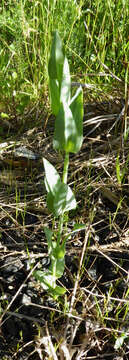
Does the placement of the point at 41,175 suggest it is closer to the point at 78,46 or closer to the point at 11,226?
the point at 11,226

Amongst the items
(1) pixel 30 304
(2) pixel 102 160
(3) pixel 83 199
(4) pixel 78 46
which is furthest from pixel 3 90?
(1) pixel 30 304

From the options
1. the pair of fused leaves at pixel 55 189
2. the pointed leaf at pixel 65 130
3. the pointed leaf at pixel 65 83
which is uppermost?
the pointed leaf at pixel 65 83

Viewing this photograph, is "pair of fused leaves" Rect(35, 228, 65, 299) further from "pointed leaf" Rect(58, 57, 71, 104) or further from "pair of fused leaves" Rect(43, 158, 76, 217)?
"pointed leaf" Rect(58, 57, 71, 104)

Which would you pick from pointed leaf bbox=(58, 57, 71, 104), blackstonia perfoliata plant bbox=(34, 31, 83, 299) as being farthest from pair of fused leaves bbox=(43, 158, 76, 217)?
pointed leaf bbox=(58, 57, 71, 104)

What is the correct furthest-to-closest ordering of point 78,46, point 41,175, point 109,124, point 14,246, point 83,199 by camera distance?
point 78,46 < point 109,124 < point 41,175 < point 83,199 < point 14,246

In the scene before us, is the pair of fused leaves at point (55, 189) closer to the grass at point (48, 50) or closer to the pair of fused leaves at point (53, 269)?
the pair of fused leaves at point (53, 269)

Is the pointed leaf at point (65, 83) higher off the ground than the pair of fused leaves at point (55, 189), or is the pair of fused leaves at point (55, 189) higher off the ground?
the pointed leaf at point (65, 83)

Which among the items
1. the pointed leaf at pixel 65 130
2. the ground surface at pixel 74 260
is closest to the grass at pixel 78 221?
the ground surface at pixel 74 260

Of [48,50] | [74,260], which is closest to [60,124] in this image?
[74,260]
